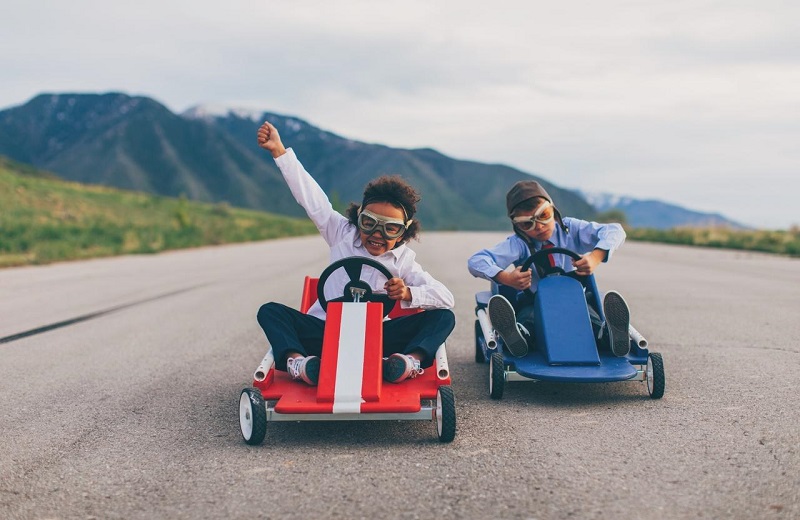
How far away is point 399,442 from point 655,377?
184 cm

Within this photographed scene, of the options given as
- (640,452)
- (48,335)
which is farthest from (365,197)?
(48,335)

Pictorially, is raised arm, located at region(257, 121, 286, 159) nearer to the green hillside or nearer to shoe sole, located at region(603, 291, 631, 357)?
shoe sole, located at region(603, 291, 631, 357)

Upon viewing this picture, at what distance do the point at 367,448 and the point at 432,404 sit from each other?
0.51 m

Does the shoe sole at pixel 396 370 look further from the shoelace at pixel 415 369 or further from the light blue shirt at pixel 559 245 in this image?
the light blue shirt at pixel 559 245

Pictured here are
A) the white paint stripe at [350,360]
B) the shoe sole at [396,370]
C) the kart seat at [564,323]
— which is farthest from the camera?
the kart seat at [564,323]

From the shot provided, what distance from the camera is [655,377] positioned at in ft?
17.0

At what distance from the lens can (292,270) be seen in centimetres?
1698

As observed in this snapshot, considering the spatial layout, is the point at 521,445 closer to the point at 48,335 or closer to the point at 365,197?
the point at 365,197

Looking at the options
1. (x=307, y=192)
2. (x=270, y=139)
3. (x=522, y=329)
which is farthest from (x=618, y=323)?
(x=270, y=139)

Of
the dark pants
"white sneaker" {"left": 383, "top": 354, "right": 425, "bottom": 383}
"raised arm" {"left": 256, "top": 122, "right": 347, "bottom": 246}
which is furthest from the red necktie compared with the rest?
"white sneaker" {"left": 383, "top": 354, "right": 425, "bottom": 383}

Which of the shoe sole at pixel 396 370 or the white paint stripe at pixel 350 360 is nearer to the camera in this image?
the white paint stripe at pixel 350 360

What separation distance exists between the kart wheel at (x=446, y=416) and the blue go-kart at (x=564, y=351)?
38.1 inches

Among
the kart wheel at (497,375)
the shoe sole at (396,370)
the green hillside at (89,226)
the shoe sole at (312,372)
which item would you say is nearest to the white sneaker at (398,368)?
the shoe sole at (396,370)

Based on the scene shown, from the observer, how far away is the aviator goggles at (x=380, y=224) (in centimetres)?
520
